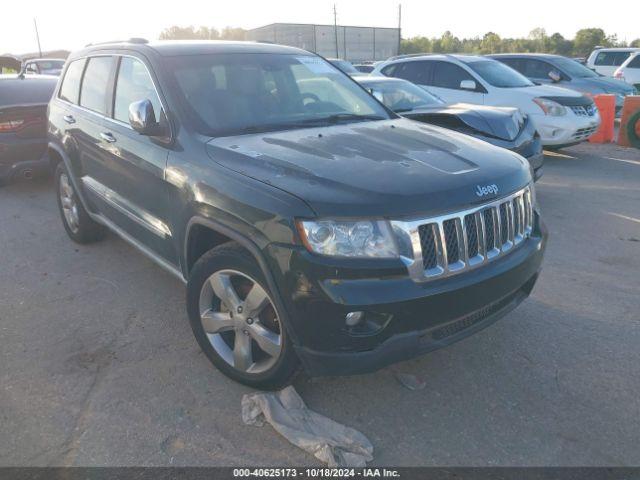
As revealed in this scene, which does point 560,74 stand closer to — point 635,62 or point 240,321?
point 635,62

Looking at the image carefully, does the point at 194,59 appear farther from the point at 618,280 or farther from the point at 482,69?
the point at 482,69

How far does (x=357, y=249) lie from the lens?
2.36 metres

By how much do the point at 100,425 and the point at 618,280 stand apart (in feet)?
12.7

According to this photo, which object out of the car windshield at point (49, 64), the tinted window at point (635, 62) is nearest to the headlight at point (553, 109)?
the tinted window at point (635, 62)

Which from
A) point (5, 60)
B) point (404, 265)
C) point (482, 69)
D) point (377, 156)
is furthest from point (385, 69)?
point (404, 265)

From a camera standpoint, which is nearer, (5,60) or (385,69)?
(5,60)

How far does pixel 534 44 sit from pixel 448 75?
59.8 meters

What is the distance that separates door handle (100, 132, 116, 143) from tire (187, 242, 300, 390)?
1.47 metres

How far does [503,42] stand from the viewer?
63375mm

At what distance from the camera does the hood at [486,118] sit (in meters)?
6.18

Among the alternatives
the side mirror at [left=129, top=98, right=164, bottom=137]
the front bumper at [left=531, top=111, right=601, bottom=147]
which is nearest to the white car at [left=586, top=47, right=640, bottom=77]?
the front bumper at [left=531, top=111, right=601, bottom=147]

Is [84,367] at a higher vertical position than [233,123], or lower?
lower

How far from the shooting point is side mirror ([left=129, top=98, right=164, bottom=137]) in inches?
123

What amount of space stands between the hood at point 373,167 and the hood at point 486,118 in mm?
3029
